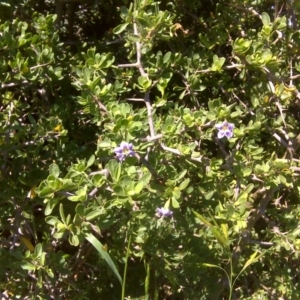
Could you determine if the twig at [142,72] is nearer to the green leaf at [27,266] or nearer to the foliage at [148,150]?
the foliage at [148,150]

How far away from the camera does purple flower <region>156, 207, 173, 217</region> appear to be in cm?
170

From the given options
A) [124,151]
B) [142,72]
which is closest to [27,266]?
[124,151]

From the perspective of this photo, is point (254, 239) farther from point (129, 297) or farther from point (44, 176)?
point (44, 176)

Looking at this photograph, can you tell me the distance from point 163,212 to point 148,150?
0.19m

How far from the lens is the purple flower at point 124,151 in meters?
1.54

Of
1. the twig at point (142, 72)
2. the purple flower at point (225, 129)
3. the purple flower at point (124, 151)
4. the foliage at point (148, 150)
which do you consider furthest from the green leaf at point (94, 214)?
the purple flower at point (225, 129)

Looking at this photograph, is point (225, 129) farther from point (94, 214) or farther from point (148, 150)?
point (94, 214)

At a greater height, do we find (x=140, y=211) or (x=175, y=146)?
(x=175, y=146)

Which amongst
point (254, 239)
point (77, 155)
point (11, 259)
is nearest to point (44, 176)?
point (77, 155)

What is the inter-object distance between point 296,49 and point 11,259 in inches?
46.7

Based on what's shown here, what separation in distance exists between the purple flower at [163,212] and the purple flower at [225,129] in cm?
27

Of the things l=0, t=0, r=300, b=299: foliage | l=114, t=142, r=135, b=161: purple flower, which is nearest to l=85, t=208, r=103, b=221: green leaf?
l=0, t=0, r=300, b=299: foliage

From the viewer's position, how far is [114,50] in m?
2.19

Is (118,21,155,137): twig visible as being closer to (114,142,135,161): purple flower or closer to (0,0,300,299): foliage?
(0,0,300,299): foliage
